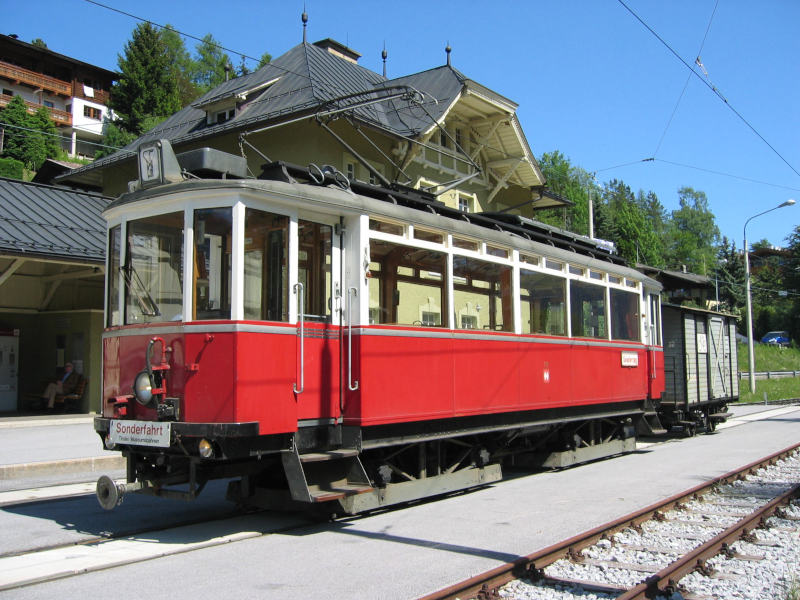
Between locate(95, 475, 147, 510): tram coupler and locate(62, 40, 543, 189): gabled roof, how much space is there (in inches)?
497

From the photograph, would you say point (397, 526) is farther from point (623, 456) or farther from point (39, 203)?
point (39, 203)

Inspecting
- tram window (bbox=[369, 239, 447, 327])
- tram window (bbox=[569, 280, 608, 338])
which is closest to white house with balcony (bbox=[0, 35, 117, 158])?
tram window (bbox=[569, 280, 608, 338])

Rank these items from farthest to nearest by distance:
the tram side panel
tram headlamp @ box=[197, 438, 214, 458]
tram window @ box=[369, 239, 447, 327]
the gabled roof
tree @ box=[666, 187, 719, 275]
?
tree @ box=[666, 187, 719, 275] → the gabled roof → tram window @ box=[369, 239, 447, 327] → the tram side panel → tram headlamp @ box=[197, 438, 214, 458]

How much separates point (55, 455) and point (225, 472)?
5957 millimetres

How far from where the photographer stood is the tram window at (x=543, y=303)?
381 inches

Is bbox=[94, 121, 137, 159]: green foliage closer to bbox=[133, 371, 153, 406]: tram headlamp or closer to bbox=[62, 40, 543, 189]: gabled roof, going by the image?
bbox=[62, 40, 543, 189]: gabled roof

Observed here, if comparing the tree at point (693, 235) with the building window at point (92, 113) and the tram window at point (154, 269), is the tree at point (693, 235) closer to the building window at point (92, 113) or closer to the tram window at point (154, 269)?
the building window at point (92, 113)

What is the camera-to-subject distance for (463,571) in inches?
219

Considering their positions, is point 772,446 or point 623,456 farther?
point 772,446

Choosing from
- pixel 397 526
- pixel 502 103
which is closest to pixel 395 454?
pixel 397 526

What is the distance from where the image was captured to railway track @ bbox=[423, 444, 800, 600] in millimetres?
5168

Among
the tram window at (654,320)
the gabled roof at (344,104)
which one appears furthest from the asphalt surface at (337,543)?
the gabled roof at (344,104)

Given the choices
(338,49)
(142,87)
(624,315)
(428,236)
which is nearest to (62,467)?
(428,236)

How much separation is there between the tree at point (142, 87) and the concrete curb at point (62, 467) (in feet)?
158
